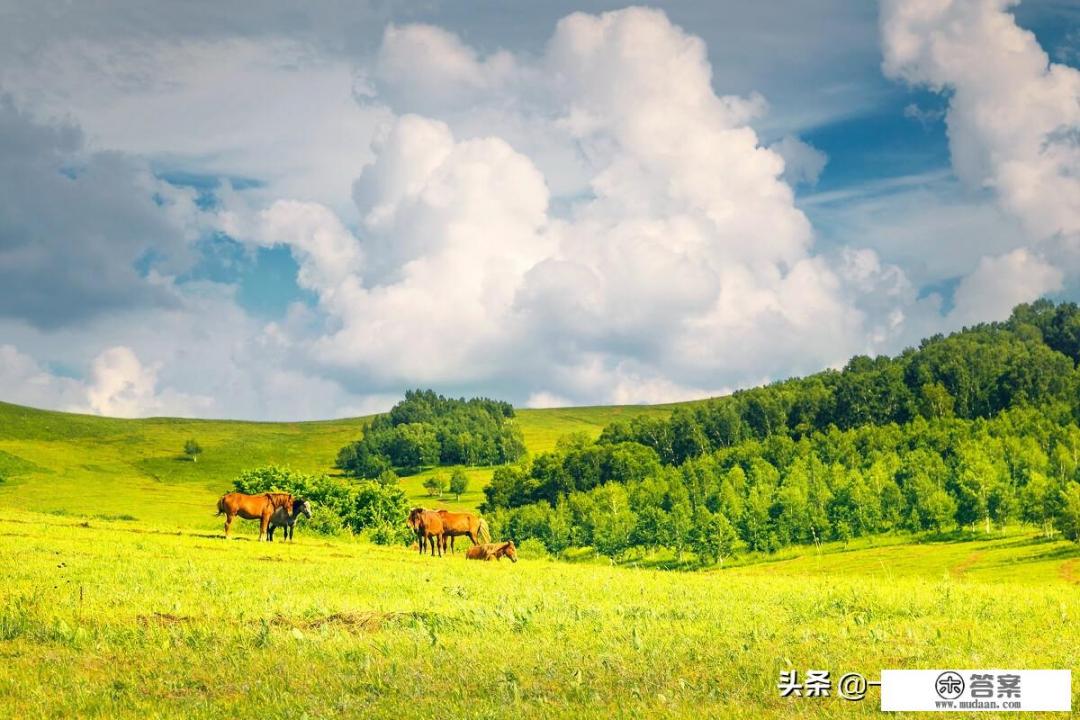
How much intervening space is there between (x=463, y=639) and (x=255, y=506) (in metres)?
34.9

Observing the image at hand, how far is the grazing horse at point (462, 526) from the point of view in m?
53.2

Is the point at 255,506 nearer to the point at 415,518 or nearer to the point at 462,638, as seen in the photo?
the point at 415,518

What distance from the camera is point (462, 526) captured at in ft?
176

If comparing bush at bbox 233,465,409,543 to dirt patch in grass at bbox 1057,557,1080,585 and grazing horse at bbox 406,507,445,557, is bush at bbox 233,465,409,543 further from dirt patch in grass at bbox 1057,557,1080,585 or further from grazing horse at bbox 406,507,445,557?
dirt patch in grass at bbox 1057,557,1080,585

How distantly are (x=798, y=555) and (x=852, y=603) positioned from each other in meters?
150

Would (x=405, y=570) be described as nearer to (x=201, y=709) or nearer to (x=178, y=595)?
(x=178, y=595)

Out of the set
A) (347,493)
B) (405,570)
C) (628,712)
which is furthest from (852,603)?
(347,493)

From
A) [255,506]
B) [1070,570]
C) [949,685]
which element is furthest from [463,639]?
[1070,570]

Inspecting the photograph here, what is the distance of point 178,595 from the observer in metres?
23.6

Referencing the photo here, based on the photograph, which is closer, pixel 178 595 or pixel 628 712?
pixel 628 712

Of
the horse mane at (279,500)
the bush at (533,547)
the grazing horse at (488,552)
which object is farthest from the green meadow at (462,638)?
the bush at (533,547)

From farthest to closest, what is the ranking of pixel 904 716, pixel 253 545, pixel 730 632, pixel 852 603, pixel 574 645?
pixel 253 545
pixel 852 603
pixel 730 632
pixel 574 645
pixel 904 716

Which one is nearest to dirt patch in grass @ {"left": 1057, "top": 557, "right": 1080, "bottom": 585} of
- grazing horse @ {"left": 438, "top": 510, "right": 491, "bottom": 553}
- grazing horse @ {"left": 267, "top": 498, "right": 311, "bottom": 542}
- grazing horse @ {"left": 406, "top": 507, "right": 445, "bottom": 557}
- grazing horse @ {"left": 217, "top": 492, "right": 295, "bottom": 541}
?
grazing horse @ {"left": 438, "top": 510, "right": 491, "bottom": 553}

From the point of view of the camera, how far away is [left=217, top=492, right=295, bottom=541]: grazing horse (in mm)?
49438
